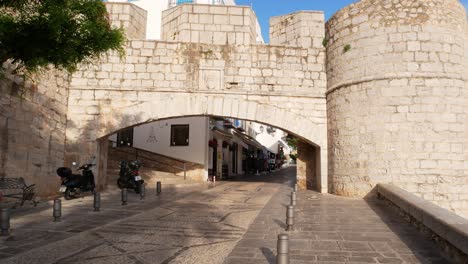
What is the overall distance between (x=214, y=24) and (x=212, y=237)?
8.18 metres

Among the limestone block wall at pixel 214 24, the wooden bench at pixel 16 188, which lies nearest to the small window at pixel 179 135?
the limestone block wall at pixel 214 24

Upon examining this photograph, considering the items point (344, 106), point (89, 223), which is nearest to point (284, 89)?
point (344, 106)

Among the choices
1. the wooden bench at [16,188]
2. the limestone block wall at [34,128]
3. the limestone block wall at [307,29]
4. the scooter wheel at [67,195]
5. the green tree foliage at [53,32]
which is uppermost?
the limestone block wall at [307,29]

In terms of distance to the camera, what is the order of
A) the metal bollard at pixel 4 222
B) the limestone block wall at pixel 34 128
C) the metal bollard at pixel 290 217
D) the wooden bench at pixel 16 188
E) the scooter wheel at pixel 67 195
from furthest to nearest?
the scooter wheel at pixel 67 195 < the limestone block wall at pixel 34 128 < the wooden bench at pixel 16 188 < the metal bollard at pixel 290 217 < the metal bollard at pixel 4 222

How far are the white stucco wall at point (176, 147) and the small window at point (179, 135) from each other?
0.17 m

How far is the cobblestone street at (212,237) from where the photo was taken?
160 inches

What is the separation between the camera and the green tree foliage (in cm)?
498

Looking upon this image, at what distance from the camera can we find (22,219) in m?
6.26

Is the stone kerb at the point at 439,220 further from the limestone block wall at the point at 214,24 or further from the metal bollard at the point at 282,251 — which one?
the limestone block wall at the point at 214,24

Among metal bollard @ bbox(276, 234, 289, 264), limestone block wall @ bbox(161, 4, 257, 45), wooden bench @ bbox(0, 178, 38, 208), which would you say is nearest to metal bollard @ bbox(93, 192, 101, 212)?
wooden bench @ bbox(0, 178, 38, 208)

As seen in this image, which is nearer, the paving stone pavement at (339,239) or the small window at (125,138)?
the paving stone pavement at (339,239)

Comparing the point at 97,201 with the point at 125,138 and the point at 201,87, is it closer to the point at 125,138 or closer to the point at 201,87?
the point at 201,87

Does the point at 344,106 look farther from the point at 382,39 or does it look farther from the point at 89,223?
the point at 89,223

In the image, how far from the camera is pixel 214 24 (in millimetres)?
11586
